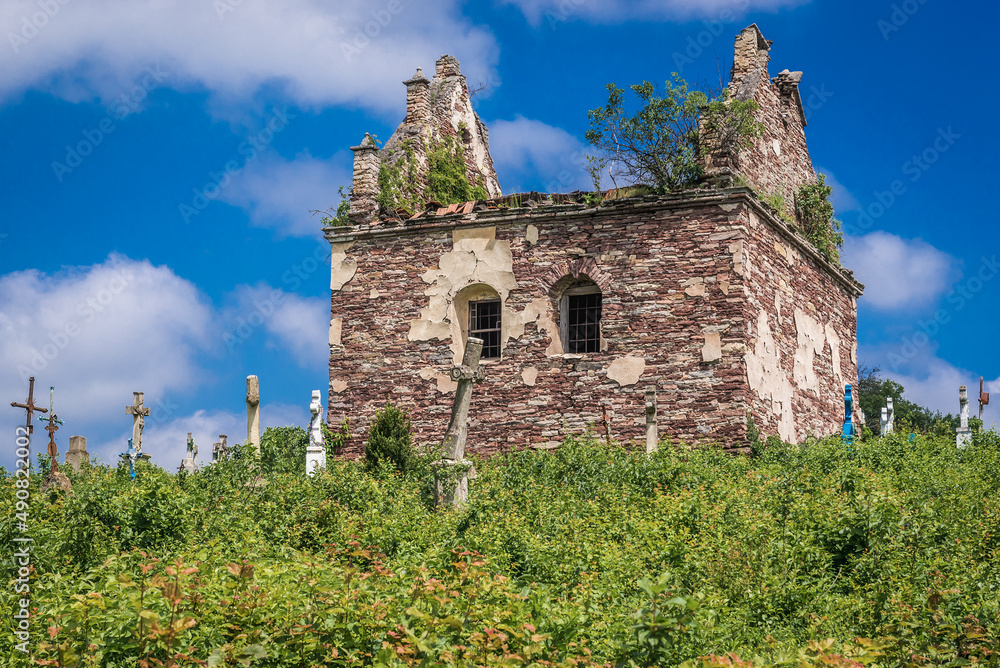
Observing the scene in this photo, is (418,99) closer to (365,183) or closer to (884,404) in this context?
(365,183)

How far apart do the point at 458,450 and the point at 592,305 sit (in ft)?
19.7

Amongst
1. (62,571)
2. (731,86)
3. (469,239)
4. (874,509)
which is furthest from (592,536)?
(731,86)

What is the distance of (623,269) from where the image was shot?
1995cm

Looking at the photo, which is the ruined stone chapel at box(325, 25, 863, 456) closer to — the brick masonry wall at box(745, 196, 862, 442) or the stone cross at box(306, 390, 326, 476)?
the brick masonry wall at box(745, 196, 862, 442)

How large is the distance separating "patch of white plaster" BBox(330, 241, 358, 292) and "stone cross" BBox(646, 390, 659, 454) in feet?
23.2

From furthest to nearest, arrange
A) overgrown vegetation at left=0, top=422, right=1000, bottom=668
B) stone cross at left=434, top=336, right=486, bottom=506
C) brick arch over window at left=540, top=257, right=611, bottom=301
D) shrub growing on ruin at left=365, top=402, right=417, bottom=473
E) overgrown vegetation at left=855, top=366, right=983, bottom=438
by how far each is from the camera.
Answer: overgrown vegetation at left=855, top=366, right=983, bottom=438
brick arch over window at left=540, top=257, right=611, bottom=301
shrub growing on ruin at left=365, top=402, right=417, bottom=473
stone cross at left=434, top=336, right=486, bottom=506
overgrown vegetation at left=0, top=422, right=1000, bottom=668

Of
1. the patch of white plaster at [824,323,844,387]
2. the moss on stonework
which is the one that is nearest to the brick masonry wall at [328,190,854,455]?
the moss on stonework

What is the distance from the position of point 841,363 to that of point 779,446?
627 cm

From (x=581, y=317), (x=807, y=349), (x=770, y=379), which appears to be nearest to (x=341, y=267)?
(x=581, y=317)

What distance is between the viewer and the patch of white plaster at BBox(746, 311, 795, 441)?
1936cm

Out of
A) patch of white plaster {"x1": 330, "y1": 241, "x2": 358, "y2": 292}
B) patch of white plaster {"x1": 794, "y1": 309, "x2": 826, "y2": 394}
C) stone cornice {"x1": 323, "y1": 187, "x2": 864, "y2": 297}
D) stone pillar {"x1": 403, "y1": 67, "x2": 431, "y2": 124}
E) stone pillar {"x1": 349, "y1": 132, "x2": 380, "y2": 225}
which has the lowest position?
patch of white plaster {"x1": 794, "y1": 309, "x2": 826, "y2": 394}

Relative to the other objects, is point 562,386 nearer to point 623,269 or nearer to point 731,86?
point 623,269

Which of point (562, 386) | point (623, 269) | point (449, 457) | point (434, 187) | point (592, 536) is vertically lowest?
point (592, 536)

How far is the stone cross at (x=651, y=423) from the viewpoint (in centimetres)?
1828
